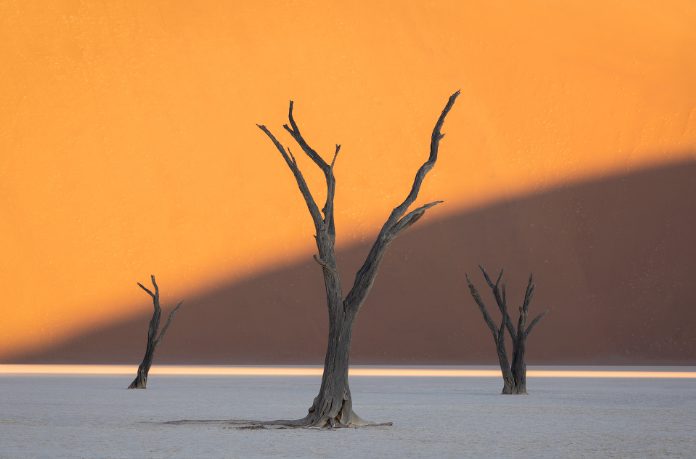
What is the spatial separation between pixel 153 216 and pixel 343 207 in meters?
8.00

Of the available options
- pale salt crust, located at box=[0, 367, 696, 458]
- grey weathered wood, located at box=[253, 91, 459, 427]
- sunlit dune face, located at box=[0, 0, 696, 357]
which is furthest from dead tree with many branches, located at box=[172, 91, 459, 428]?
sunlit dune face, located at box=[0, 0, 696, 357]

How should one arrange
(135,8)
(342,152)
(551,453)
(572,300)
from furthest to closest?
(135,8) < (342,152) < (572,300) < (551,453)

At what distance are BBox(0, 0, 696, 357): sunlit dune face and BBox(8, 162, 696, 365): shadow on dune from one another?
3.21ft

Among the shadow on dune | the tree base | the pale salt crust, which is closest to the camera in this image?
the pale salt crust

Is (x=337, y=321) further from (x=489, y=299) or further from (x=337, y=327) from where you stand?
(x=489, y=299)

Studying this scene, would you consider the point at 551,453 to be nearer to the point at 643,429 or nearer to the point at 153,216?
the point at 643,429

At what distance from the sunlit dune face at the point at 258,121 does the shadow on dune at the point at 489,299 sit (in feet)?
3.21

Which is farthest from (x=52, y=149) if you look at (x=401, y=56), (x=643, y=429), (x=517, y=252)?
(x=643, y=429)

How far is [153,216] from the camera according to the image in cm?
3803

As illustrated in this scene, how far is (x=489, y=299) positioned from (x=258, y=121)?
1301 cm

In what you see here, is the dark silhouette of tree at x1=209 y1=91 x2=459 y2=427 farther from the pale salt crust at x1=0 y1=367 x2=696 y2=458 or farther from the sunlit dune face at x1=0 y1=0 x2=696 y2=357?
the sunlit dune face at x1=0 y1=0 x2=696 y2=357

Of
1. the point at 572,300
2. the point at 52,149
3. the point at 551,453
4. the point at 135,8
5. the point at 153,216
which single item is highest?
the point at 135,8

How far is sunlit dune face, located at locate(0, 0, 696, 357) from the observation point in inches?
1470

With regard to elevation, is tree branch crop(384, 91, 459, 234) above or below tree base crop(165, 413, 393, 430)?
above
